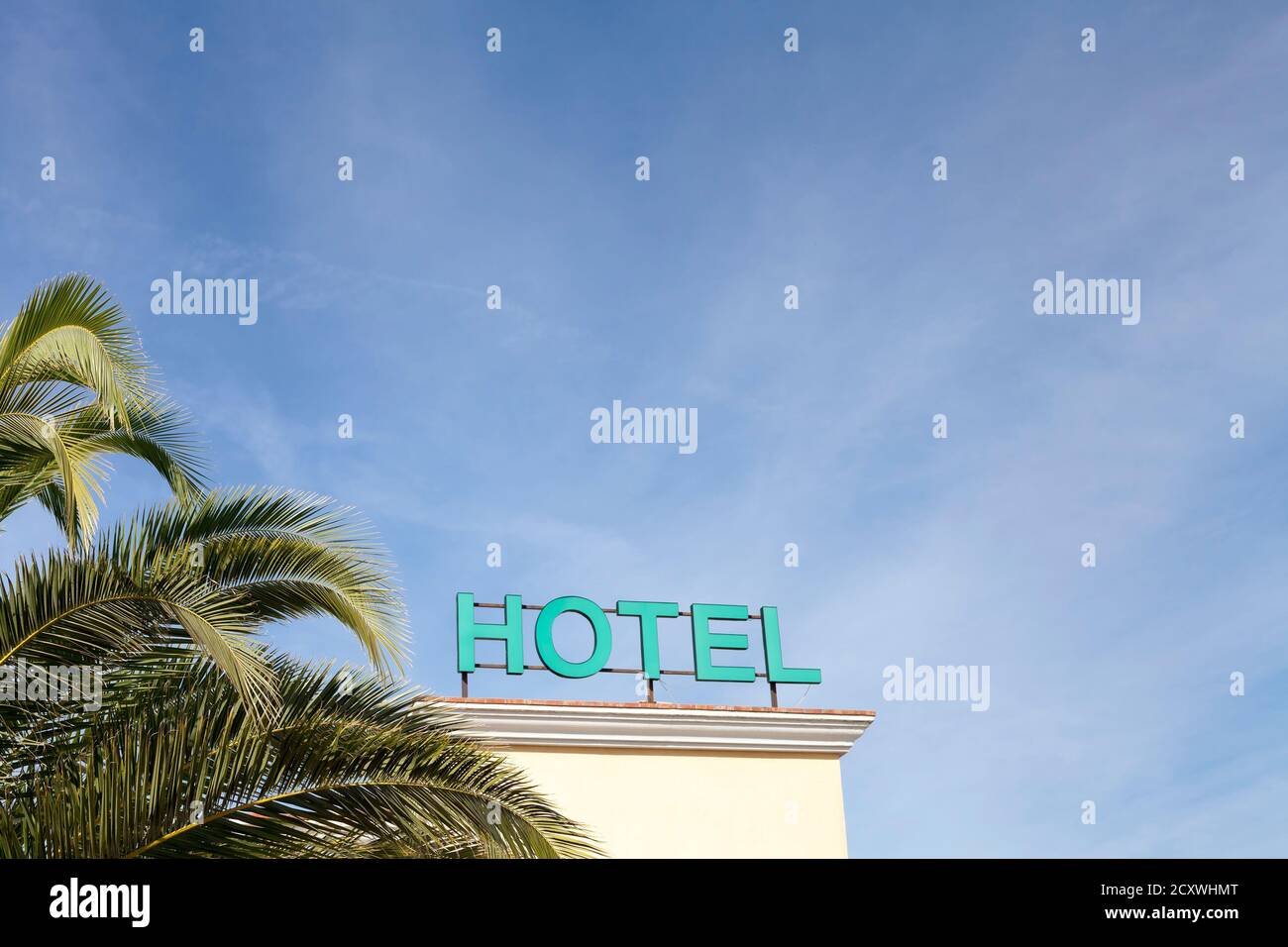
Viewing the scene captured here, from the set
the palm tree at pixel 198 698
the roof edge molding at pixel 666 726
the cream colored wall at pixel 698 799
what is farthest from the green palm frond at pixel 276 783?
the cream colored wall at pixel 698 799

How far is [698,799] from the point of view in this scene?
18422mm

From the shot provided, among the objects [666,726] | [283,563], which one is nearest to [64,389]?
[283,563]

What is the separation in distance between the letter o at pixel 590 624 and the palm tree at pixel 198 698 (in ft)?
34.2

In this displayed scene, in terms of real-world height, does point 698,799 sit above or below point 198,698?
below

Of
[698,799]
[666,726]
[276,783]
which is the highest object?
[666,726]

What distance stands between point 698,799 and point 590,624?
3.32 m

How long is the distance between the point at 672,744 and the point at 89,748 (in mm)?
12304

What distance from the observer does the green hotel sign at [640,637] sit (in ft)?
62.1

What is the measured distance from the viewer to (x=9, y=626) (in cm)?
750

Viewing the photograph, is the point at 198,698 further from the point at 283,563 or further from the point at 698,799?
the point at 698,799

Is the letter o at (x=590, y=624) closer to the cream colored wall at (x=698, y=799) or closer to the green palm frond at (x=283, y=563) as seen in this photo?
the cream colored wall at (x=698, y=799)

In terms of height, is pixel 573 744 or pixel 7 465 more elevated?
pixel 7 465
